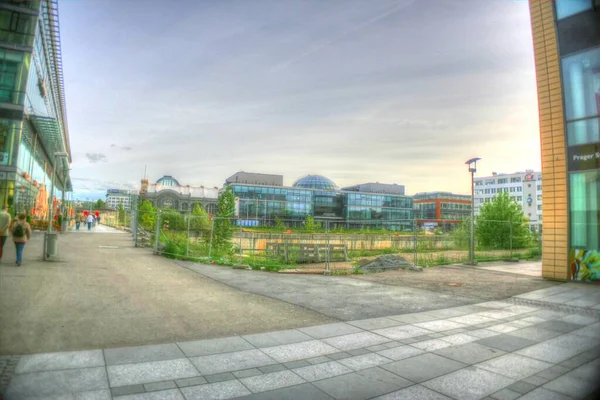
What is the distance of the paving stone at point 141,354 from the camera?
3.58m

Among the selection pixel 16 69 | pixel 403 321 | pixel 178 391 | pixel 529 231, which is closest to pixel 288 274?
pixel 403 321

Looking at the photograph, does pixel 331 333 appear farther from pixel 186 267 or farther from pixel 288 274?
pixel 186 267

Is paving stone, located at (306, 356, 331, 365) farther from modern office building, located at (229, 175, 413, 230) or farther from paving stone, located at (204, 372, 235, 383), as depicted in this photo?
modern office building, located at (229, 175, 413, 230)

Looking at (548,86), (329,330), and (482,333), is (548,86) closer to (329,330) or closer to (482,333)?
(482,333)

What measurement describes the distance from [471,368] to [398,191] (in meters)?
101

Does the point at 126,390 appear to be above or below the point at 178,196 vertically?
below

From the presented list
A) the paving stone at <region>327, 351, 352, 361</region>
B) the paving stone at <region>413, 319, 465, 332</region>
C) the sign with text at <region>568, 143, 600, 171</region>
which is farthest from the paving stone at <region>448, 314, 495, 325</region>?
the sign with text at <region>568, 143, 600, 171</region>

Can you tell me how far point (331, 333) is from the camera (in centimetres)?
491

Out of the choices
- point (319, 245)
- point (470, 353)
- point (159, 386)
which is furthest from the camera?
point (319, 245)

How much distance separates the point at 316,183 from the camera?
95.8 m

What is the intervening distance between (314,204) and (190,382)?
79.0 metres

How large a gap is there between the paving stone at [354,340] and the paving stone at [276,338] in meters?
0.36

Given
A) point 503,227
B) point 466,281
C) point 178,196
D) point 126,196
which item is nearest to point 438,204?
point 178,196

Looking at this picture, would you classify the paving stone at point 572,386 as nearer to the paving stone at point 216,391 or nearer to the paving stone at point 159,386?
the paving stone at point 216,391
